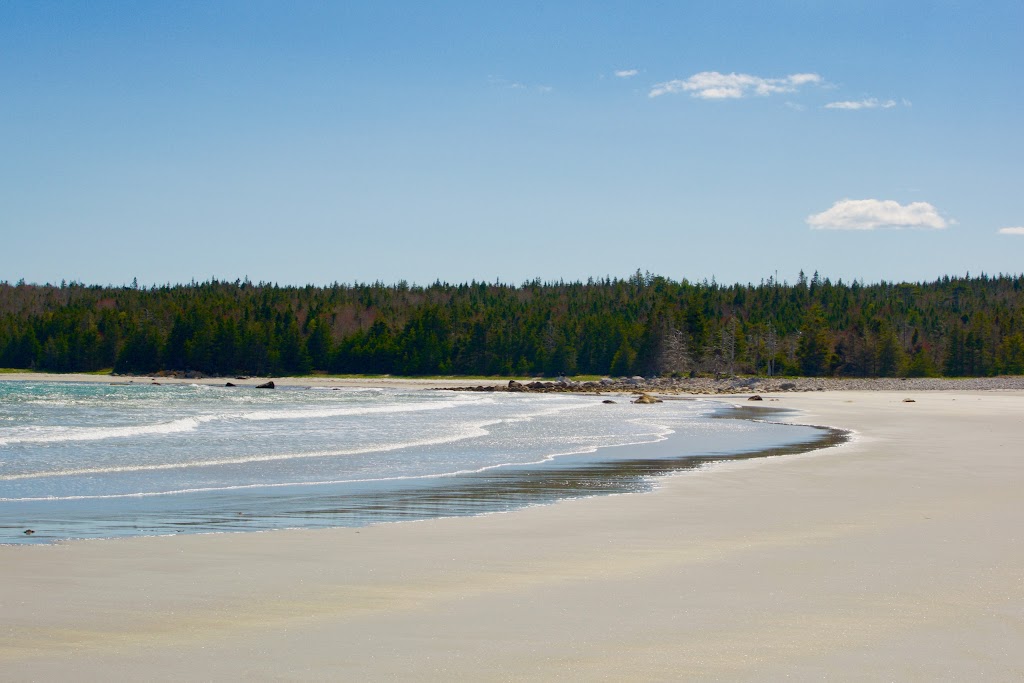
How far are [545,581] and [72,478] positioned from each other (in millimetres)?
12198

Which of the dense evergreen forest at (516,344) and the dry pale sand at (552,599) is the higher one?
the dense evergreen forest at (516,344)

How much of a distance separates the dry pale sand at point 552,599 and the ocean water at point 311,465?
5.95 feet

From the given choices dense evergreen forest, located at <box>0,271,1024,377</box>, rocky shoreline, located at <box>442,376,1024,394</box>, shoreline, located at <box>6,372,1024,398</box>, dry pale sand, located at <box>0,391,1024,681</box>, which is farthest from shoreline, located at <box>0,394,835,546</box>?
dense evergreen forest, located at <box>0,271,1024,377</box>

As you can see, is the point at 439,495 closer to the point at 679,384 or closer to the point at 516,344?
the point at 679,384

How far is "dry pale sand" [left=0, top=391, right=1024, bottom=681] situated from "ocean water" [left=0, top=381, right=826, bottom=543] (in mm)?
1813

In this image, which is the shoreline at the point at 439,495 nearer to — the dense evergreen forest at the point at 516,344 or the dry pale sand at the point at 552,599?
the dry pale sand at the point at 552,599

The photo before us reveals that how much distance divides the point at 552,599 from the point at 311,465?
13.1m

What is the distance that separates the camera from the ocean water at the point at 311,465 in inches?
517

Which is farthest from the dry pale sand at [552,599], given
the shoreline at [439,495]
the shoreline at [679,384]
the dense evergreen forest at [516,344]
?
the dense evergreen forest at [516,344]

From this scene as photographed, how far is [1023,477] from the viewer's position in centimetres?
1678

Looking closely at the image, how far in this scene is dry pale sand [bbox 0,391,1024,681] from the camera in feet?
20.0

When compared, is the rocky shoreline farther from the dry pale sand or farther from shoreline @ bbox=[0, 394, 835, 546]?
the dry pale sand

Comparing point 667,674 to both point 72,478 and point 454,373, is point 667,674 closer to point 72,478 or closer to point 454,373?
point 72,478

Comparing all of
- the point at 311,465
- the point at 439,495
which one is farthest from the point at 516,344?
the point at 439,495
